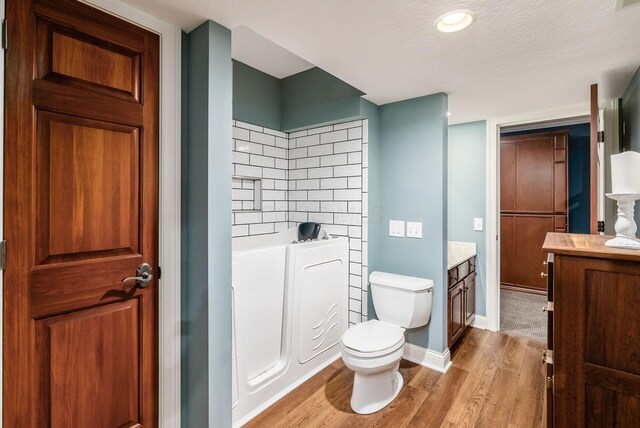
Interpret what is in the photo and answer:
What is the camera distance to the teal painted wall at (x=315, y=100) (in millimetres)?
2576

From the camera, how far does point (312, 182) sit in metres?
2.91

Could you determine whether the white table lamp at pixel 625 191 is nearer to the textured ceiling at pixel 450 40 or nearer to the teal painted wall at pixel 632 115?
the textured ceiling at pixel 450 40

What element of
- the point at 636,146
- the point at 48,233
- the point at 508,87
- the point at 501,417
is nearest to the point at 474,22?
the point at 508,87

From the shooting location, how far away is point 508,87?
7.54 feet

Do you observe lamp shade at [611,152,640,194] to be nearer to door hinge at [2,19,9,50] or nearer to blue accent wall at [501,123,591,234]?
door hinge at [2,19,9,50]

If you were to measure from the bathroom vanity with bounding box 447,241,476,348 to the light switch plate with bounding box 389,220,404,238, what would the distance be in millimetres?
457

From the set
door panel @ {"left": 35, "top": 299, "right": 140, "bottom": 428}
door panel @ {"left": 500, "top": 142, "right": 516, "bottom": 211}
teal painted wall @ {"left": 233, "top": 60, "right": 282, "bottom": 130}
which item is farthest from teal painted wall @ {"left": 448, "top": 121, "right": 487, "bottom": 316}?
door panel @ {"left": 35, "top": 299, "right": 140, "bottom": 428}

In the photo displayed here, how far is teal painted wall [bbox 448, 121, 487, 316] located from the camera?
124 inches

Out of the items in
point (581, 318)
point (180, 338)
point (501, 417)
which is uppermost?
point (581, 318)

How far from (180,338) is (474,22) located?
82.0 inches

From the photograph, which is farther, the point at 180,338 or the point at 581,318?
the point at 180,338

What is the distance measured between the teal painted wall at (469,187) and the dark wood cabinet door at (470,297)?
97 mm

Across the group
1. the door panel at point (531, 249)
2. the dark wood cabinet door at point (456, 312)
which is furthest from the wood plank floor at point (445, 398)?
the door panel at point (531, 249)

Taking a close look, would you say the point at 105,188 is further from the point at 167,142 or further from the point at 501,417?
the point at 501,417
